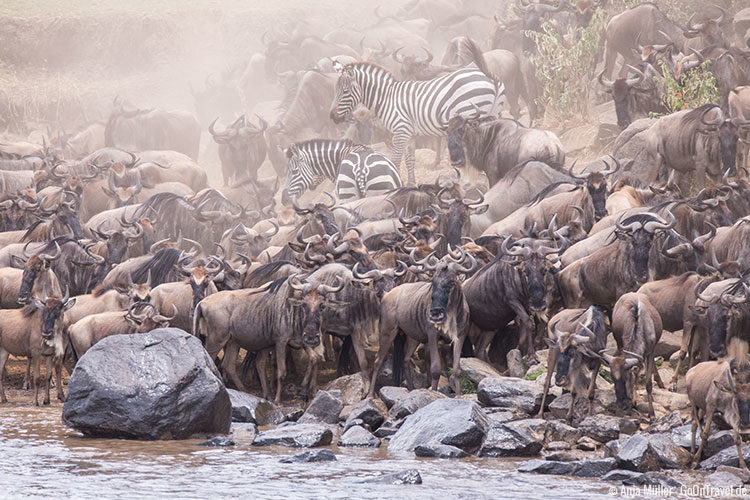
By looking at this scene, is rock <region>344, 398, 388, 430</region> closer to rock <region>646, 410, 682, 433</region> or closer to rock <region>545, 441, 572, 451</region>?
rock <region>545, 441, 572, 451</region>

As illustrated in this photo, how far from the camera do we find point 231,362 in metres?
13.3

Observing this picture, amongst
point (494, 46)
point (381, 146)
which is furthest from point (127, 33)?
point (381, 146)

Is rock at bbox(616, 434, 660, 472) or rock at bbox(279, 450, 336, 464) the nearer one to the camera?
rock at bbox(616, 434, 660, 472)

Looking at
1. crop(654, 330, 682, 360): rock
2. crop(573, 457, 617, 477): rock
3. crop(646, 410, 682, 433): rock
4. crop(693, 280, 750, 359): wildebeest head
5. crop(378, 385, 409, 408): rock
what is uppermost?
crop(693, 280, 750, 359): wildebeest head

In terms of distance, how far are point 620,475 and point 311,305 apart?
176 inches

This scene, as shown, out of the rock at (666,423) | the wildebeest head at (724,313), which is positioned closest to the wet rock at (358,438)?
the rock at (666,423)

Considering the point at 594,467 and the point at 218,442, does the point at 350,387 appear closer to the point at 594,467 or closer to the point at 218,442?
the point at 218,442

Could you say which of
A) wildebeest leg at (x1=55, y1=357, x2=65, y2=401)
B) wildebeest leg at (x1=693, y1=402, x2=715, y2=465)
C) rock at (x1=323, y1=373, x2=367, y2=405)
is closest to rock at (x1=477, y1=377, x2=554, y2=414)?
rock at (x1=323, y1=373, x2=367, y2=405)

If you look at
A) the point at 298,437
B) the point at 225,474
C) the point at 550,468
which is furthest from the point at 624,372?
the point at 225,474

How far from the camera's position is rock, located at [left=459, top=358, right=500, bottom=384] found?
1224 cm

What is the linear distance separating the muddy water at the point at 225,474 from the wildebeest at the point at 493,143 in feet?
27.4

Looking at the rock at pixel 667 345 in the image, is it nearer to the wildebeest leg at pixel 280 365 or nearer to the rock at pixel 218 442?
the wildebeest leg at pixel 280 365

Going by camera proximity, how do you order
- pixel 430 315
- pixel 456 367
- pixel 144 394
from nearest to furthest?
pixel 144 394
pixel 430 315
pixel 456 367

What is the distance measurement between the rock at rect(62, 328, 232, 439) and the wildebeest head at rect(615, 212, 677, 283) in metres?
4.63
